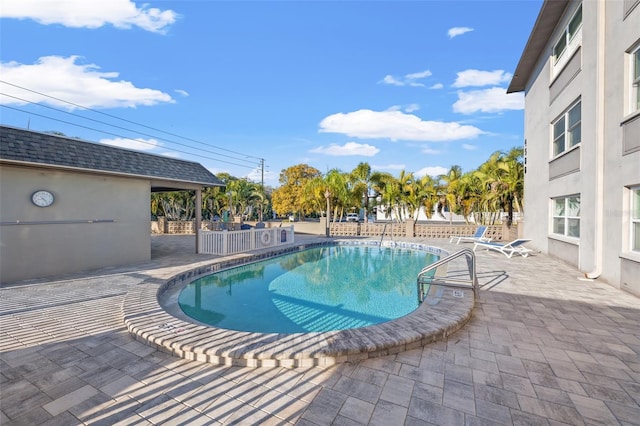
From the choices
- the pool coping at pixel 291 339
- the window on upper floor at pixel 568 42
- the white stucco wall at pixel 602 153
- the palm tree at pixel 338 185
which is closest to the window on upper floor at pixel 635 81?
the white stucco wall at pixel 602 153

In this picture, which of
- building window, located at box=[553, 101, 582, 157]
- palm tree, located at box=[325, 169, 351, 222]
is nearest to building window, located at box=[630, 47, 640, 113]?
building window, located at box=[553, 101, 582, 157]

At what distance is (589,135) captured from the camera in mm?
7395

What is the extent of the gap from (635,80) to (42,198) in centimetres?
1394

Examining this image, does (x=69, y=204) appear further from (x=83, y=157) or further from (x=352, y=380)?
(x=352, y=380)

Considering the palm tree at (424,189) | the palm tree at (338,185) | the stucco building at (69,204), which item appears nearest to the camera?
the stucco building at (69,204)

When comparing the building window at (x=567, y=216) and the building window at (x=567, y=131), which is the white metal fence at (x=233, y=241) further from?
the building window at (x=567, y=131)

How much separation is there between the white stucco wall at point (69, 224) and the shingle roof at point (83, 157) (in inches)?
17.8

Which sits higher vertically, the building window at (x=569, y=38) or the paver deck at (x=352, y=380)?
the building window at (x=569, y=38)

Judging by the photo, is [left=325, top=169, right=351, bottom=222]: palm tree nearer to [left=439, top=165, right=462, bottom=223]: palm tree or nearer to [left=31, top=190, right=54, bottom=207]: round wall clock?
[left=439, top=165, right=462, bottom=223]: palm tree

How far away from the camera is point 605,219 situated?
668 cm

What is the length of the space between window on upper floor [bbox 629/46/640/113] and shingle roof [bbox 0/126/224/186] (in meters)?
Answer: 12.5

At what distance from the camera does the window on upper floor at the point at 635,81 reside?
5.80 metres

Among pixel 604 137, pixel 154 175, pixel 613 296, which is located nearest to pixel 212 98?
pixel 154 175

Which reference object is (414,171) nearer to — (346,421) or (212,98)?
(212,98)
